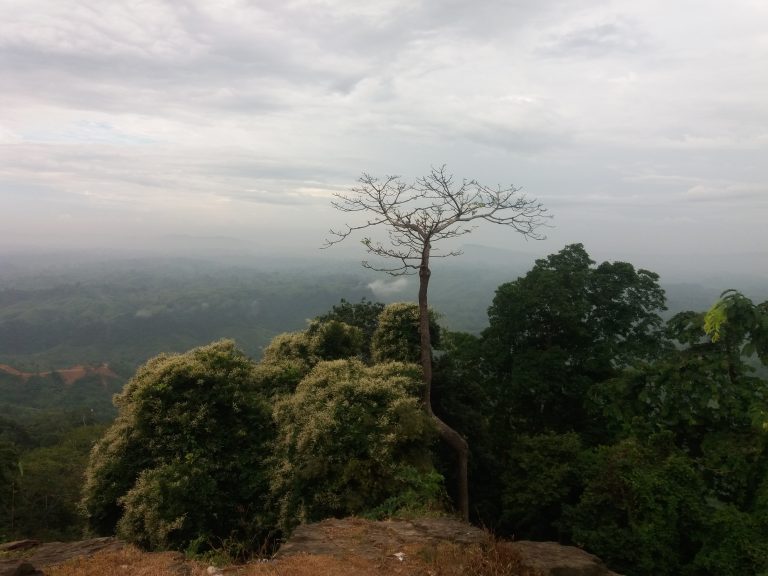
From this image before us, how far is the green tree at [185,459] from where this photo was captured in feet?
32.1

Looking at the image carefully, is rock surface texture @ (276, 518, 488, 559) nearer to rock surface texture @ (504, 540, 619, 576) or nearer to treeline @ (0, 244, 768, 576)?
rock surface texture @ (504, 540, 619, 576)

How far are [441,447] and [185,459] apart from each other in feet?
23.0

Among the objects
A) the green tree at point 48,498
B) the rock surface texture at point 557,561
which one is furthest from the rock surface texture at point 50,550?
the green tree at point 48,498

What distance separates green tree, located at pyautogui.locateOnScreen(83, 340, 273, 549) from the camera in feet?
32.1

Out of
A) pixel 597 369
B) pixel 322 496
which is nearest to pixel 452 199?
pixel 322 496

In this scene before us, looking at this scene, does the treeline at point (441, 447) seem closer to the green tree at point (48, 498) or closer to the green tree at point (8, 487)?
the green tree at point (8, 487)

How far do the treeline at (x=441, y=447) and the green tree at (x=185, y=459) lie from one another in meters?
0.04

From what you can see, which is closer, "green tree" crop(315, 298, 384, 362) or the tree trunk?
the tree trunk

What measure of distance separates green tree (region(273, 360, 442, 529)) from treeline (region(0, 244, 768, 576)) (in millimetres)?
34

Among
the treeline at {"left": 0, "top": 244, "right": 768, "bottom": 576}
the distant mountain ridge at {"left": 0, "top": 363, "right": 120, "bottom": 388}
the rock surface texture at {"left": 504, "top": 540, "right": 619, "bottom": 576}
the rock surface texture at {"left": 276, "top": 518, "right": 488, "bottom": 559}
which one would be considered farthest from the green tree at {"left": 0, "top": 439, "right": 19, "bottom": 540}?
the distant mountain ridge at {"left": 0, "top": 363, "right": 120, "bottom": 388}

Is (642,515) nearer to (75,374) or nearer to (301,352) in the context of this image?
(301,352)

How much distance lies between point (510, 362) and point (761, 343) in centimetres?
828

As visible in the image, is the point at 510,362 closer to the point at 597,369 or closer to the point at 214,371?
the point at 597,369

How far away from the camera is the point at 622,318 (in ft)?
61.4
